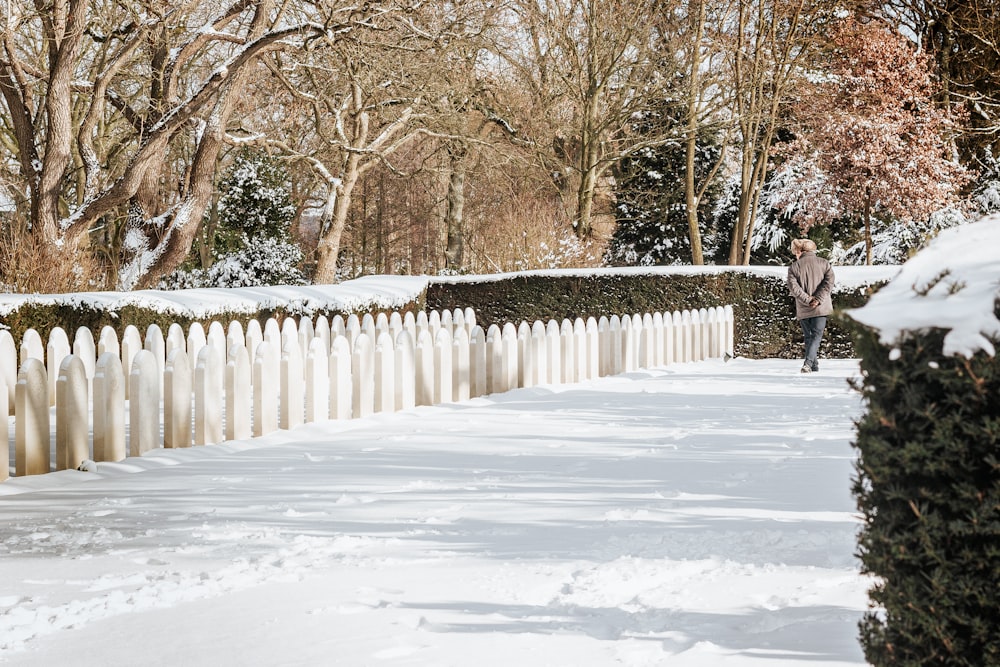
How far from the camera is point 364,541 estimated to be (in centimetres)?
479

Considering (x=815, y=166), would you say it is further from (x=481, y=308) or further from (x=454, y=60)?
(x=481, y=308)

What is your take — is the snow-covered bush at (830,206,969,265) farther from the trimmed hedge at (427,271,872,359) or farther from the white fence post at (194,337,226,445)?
the white fence post at (194,337,226,445)

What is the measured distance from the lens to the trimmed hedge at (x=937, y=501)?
259 centimetres

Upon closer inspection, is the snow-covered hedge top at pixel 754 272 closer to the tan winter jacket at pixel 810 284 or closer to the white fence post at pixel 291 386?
the tan winter jacket at pixel 810 284

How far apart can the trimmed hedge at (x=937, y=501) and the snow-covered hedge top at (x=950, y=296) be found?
40 millimetres

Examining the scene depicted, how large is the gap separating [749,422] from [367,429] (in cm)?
309

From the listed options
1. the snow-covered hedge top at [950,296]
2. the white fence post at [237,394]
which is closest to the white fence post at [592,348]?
the white fence post at [237,394]

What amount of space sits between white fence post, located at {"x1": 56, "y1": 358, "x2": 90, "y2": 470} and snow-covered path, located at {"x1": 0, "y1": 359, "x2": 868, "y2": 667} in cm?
21

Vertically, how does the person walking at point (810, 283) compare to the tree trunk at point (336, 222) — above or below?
below

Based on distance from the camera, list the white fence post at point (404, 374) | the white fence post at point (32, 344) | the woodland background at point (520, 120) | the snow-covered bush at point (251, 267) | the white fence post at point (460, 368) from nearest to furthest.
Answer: the white fence post at point (32, 344), the white fence post at point (404, 374), the white fence post at point (460, 368), the woodland background at point (520, 120), the snow-covered bush at point (251, 267)

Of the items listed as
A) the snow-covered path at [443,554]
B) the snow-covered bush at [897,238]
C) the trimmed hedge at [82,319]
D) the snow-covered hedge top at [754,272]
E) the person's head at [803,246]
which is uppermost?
the snow-covered bush at [897,238]

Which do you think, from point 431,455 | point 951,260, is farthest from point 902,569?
point 431,455

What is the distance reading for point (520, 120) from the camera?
29.4 m

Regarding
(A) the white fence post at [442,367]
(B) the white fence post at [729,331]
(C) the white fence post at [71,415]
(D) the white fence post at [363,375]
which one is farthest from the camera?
(B) the white fence post at [729,331]
